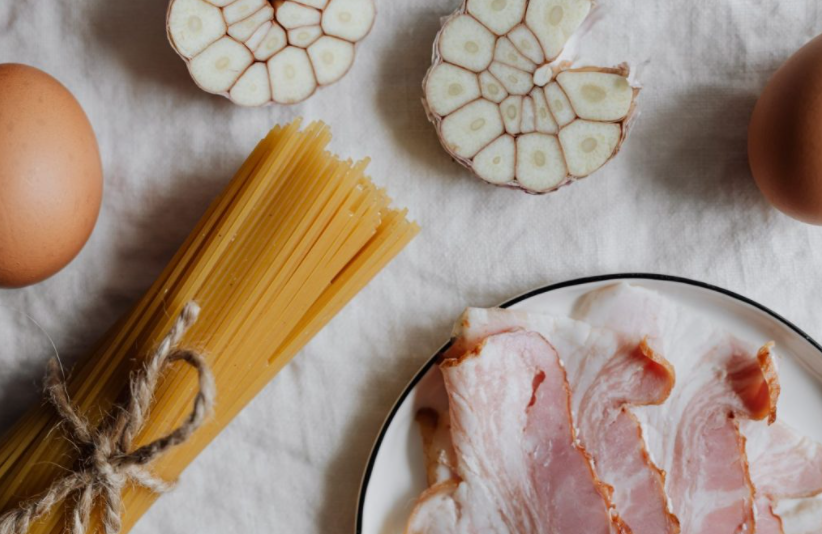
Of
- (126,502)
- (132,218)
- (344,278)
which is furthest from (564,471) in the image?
(132,218)

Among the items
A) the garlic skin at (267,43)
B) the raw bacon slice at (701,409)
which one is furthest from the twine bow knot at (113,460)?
the raw bacon slice at (701,409)

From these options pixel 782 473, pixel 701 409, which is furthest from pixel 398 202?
pixel 782 473

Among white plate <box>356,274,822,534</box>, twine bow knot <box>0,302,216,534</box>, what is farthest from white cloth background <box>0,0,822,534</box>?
twine bow knot <box>0,302,216,534</box>

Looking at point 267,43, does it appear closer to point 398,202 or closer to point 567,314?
point 398,202

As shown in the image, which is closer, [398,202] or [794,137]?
[794,137]

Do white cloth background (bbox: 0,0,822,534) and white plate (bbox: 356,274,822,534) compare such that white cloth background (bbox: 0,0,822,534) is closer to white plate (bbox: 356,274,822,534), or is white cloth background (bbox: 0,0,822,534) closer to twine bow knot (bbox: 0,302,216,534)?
white plate (bbox: 356,274,822,534)

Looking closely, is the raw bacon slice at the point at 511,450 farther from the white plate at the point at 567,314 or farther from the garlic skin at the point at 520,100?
the garlic skin at the point at 520,100
